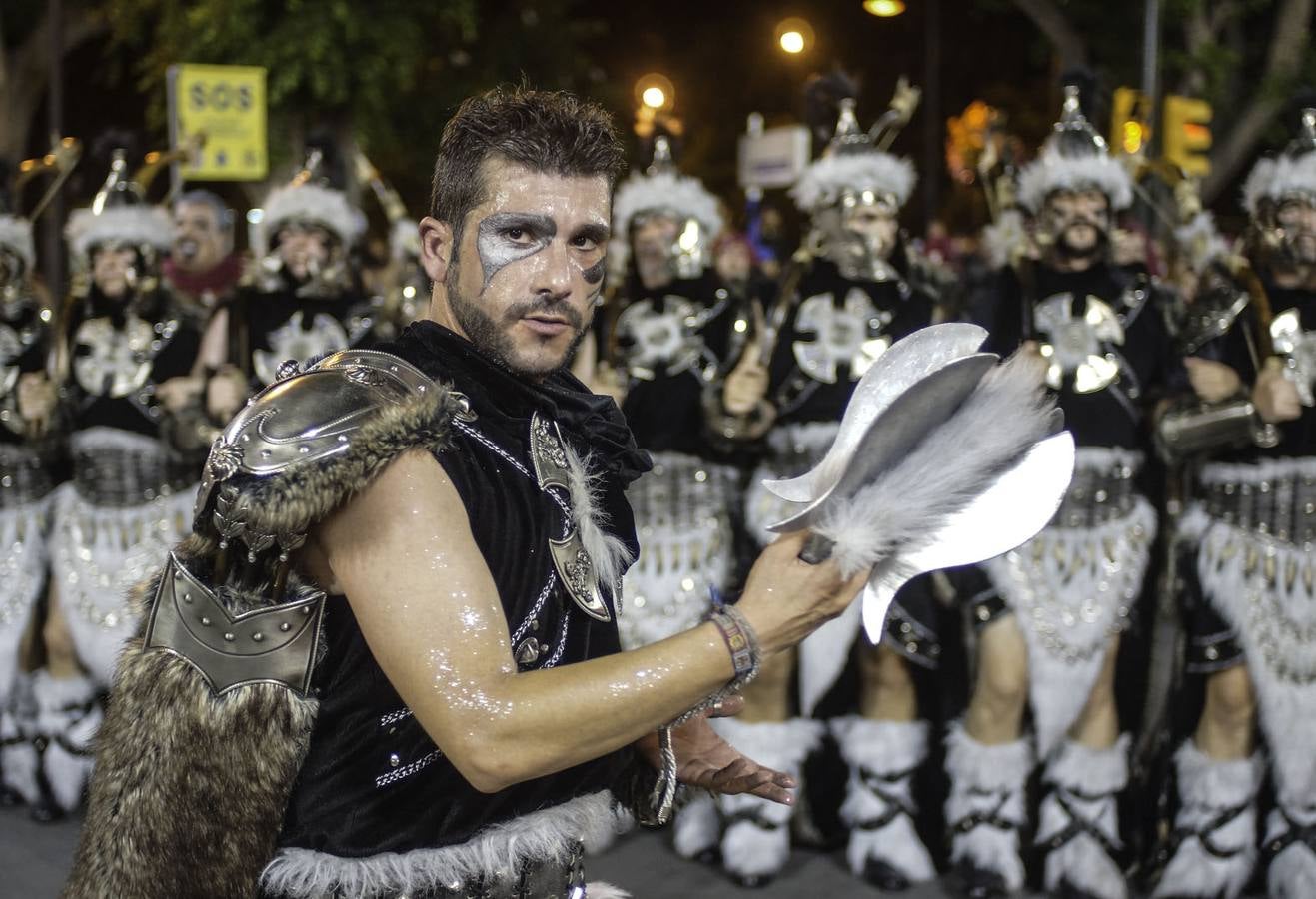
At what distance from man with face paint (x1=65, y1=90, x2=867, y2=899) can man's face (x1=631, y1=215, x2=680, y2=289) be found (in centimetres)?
354

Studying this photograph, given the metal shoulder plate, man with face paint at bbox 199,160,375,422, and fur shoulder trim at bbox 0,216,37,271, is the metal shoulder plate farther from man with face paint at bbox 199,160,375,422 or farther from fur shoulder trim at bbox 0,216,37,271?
fur shoulder trim at bbox 0,216,37,271

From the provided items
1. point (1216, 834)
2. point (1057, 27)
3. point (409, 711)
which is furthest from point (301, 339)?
point (1057, 27)

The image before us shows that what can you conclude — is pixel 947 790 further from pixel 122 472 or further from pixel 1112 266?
pixel 122 472

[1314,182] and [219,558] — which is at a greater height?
[1314,182]

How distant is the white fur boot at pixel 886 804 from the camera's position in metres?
5.02

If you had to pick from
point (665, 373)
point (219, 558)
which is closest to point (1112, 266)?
point (665, 373)

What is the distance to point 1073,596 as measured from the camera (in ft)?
15.8

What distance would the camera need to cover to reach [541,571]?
74.4 inches

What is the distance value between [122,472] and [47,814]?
1.41 meters

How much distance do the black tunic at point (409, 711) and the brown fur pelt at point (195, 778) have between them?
1.9 inches

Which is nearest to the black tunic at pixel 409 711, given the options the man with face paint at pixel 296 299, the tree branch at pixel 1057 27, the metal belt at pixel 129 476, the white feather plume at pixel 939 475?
the white feather plume at pixel 939 475

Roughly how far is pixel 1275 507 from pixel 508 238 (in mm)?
3670

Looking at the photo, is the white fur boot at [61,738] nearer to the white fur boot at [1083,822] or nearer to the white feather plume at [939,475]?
the white fur boot at [1083,822]

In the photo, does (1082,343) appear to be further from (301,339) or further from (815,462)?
(301,339)
